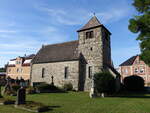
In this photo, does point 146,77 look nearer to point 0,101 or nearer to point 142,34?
point 142,34

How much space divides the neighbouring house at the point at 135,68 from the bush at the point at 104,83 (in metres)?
29.3

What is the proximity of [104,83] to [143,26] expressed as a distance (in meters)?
8.35

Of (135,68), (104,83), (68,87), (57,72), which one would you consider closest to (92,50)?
(68,87)

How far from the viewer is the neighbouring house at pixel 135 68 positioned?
46.3m

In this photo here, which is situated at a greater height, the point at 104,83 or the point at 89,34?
the point at 89,34

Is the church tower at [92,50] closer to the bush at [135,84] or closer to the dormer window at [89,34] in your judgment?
the dormer window at [89,34]

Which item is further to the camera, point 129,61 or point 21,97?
→ point 129,61

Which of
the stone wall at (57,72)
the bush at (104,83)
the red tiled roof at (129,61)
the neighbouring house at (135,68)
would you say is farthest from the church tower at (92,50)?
the red tiled roof at (129,61)

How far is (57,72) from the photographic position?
30750 millimetres

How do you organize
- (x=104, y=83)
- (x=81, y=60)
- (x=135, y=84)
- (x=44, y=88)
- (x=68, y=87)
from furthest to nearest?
(x=81, y=60) → (x=135, y=84) → (x=68, y=87) → (x=44, y=88) → (x=104, y=83)

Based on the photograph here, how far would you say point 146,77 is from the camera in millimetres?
46219

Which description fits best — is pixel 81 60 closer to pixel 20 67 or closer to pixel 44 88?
pixel 44 88

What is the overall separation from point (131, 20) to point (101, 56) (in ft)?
41.9

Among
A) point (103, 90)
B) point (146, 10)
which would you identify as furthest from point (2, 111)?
point (146, 10)
